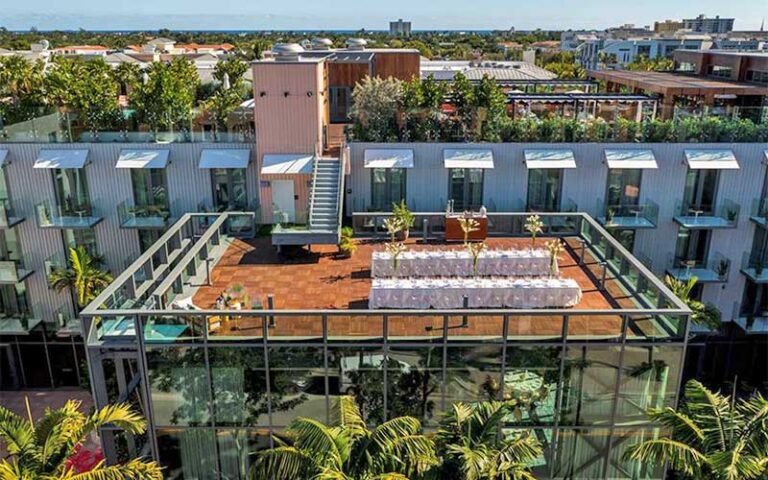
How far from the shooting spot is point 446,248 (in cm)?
2064

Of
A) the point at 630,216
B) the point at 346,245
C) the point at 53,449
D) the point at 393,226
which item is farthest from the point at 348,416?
the point at 630,216

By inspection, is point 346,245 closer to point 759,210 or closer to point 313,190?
point 313,190

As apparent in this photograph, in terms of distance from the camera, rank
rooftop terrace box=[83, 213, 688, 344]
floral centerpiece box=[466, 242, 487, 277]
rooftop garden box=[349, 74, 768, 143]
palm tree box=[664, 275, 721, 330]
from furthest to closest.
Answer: rooftop garden box=[349, 74, 768, 143]
palm tree box=[664, 275, 721, 330]
floral centerpiece box=[466, 242, 487, 277]
rooftop terrace box=[83, 213, 688, 344]

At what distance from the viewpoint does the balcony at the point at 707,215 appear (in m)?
23.8

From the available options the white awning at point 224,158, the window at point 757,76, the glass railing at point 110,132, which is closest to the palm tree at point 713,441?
the white awning at point 224,158

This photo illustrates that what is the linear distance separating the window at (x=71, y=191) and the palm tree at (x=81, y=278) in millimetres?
1607

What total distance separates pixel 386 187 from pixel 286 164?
3.98 meters

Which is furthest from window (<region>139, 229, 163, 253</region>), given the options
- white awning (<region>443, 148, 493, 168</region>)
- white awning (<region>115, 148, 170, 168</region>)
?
white awning (<region>443, 148, 493, 168</region>)

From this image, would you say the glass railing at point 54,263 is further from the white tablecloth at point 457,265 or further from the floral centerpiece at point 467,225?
Answer: the floral centerpiece at point 467,225

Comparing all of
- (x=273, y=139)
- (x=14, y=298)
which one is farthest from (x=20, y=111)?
(x=273, y=139)

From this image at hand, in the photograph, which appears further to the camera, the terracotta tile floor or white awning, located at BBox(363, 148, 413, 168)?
white awning, located at BBox(363, 148, 413, 168)

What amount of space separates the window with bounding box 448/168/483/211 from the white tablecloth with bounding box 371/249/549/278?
569cm

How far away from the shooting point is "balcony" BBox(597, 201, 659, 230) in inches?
928

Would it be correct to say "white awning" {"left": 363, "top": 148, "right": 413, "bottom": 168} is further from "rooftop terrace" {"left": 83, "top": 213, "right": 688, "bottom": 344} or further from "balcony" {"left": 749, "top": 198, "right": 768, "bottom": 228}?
"balcony" {"left": 749, "top": 198, "right": 768, "bottom": 228}
